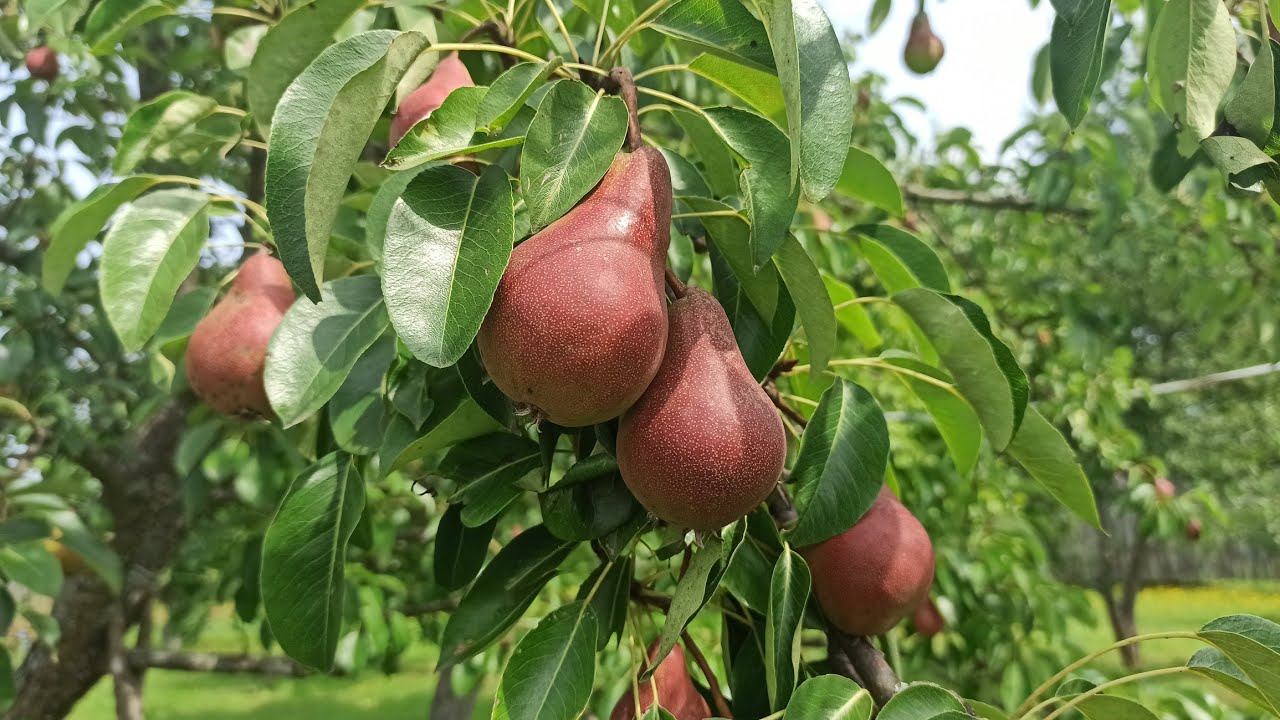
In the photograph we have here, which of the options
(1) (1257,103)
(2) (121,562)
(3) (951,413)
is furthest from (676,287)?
(2) (121,562)

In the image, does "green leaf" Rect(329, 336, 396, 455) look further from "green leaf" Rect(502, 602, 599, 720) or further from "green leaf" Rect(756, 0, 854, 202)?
"green leaf" Rect(756, 0, 854, 202)

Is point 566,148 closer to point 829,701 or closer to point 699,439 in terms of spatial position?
point 699,439

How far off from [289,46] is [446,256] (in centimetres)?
36

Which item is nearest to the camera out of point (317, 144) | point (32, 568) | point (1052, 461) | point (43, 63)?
point (317, 144)

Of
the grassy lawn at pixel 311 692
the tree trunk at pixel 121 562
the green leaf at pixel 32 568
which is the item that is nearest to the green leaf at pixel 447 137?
the green leaf at pixel 32 568

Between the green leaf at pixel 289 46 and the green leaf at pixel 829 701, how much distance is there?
0.69 metres

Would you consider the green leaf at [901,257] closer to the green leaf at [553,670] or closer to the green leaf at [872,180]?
the green leaf at [872,180]

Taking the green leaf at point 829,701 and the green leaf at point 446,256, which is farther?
the green leaf at point 829,701

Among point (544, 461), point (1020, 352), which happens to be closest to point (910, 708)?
point (544, 461)

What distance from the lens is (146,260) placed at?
1.05 meters

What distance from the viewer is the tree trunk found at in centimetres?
247

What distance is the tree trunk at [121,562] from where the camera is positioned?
97.3 inches

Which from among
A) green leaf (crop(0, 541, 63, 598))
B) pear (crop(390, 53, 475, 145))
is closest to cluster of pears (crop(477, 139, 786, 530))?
pear (crop(390, 53, 475, 145))

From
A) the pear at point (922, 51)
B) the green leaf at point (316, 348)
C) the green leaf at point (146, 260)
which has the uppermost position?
the green leaf at point (316, 348)
